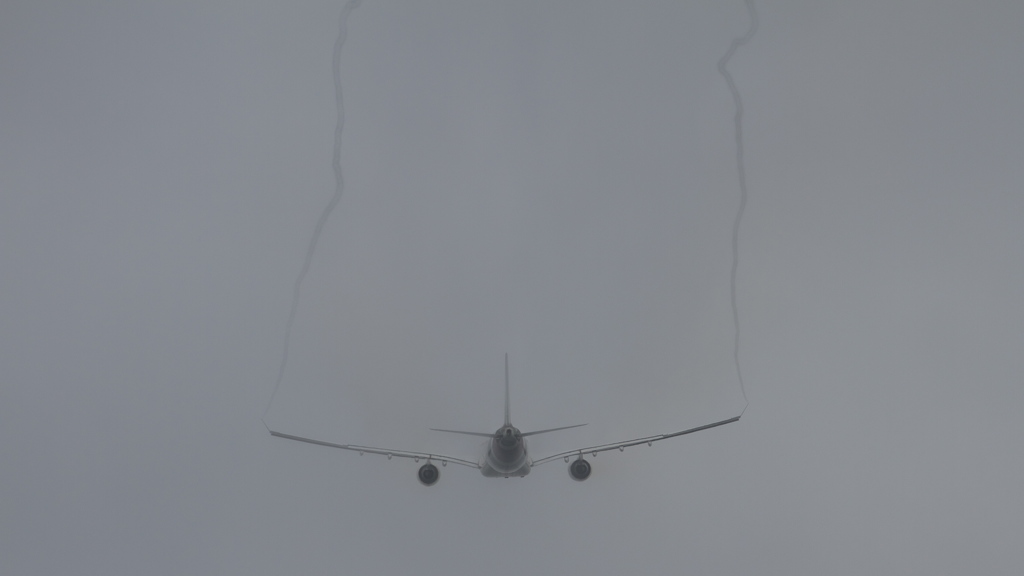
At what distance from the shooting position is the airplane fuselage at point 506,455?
44.5 meters

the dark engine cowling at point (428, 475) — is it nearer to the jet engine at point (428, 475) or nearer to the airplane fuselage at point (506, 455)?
the jet engine at point (428, 475)

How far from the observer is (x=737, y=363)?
2601 inches

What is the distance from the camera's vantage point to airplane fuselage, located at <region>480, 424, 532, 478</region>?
146ft

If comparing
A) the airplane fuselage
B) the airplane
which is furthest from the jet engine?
the airplane fuselage

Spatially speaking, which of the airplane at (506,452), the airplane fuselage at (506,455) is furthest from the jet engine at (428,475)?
the airplane fuselage at (506,455)

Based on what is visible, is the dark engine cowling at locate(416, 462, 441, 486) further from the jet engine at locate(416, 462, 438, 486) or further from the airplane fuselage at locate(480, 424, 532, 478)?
the airplane fuselage at locate(480, 424, 532, 478)

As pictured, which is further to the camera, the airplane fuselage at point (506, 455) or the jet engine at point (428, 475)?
the jet engine at point (428, 475)

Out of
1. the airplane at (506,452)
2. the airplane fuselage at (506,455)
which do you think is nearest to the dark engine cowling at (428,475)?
the airplane at (506,452)

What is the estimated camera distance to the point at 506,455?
45.1m

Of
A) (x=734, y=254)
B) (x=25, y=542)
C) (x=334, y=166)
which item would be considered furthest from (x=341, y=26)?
(x=25, y=542)

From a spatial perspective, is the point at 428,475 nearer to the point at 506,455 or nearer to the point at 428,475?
the point at 428,475

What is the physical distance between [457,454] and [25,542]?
104 feet

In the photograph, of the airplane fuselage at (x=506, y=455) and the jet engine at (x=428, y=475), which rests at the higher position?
the airplane fuselage at (x=506, y=455)

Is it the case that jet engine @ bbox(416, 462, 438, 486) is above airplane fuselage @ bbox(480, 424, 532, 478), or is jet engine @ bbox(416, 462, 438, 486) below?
below
